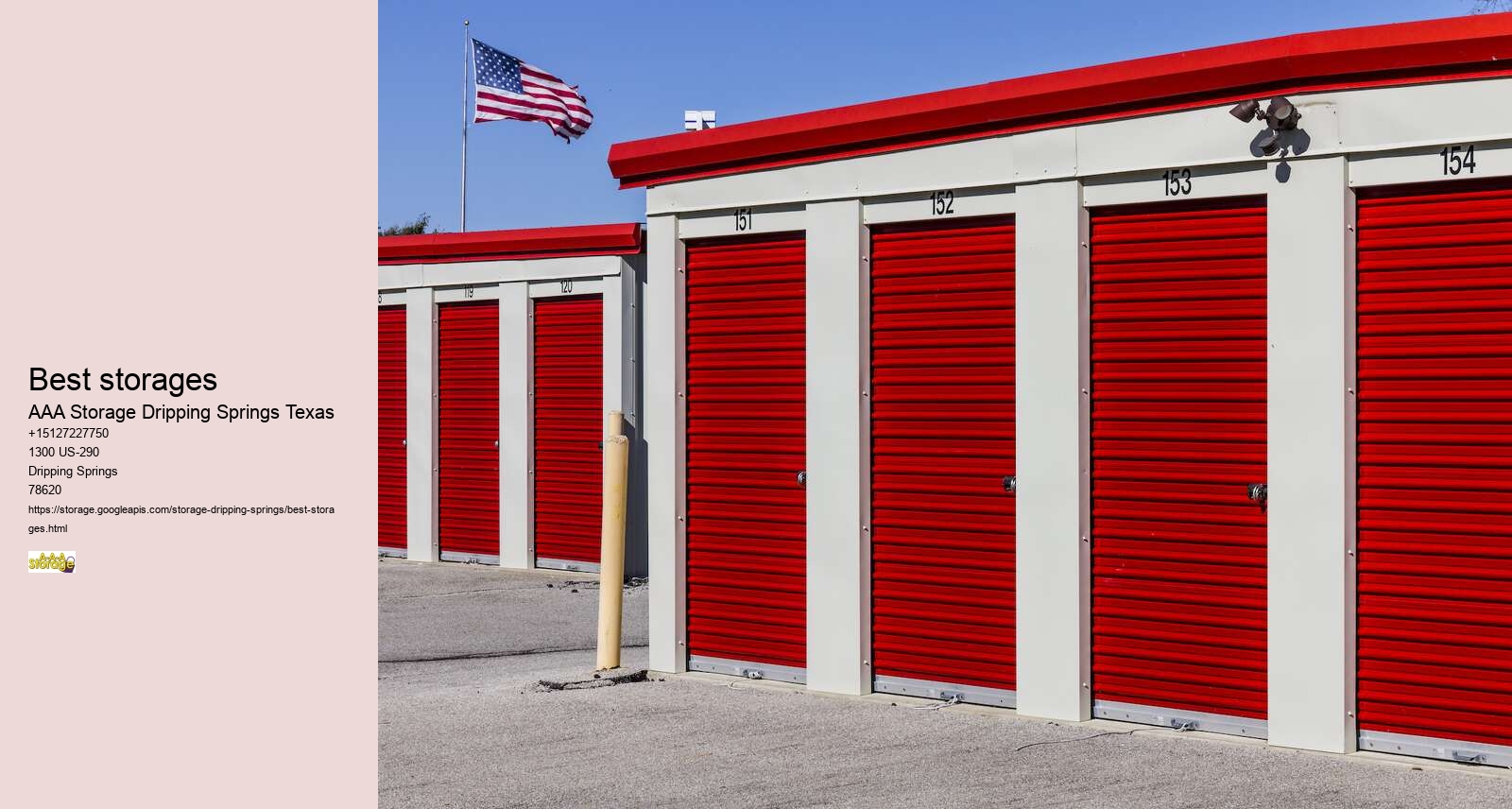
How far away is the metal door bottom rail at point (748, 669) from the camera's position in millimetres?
11125

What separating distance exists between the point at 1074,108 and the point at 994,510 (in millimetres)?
2436

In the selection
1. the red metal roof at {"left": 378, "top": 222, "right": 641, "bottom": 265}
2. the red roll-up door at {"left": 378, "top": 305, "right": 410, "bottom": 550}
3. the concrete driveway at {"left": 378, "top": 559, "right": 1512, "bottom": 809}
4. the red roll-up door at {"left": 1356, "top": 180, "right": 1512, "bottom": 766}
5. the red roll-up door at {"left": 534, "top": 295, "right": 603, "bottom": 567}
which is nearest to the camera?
the concrete driveway at {"left": 378, "top": 559, "right": 1512, "bottom": 809}

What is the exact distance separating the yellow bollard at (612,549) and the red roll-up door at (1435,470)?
5139mm

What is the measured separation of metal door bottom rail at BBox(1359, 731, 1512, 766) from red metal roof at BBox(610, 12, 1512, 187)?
3291 mm

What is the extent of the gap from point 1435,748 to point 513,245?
13.8 metres

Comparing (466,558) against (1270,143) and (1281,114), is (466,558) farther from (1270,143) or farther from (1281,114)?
(1281,114)

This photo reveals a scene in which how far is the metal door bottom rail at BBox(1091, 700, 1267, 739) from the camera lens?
8969 millimetres

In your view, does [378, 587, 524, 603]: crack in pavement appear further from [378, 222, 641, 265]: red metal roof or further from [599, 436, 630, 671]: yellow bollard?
[599, 436, 630, 671]: yellow bollard

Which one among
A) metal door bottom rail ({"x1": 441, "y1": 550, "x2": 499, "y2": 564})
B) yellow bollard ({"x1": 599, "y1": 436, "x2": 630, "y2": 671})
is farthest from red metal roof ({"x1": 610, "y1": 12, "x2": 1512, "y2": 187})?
metal door bottom rail ({"x1": 441, "y1": 550, "x2": 499, "y2": 564})

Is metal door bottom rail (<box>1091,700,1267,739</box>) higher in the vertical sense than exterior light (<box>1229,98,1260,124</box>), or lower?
lower

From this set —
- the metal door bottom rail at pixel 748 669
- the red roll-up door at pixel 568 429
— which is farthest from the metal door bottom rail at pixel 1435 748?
the red roll-up door at pixel 568 429

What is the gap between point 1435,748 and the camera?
8336 millimetres
